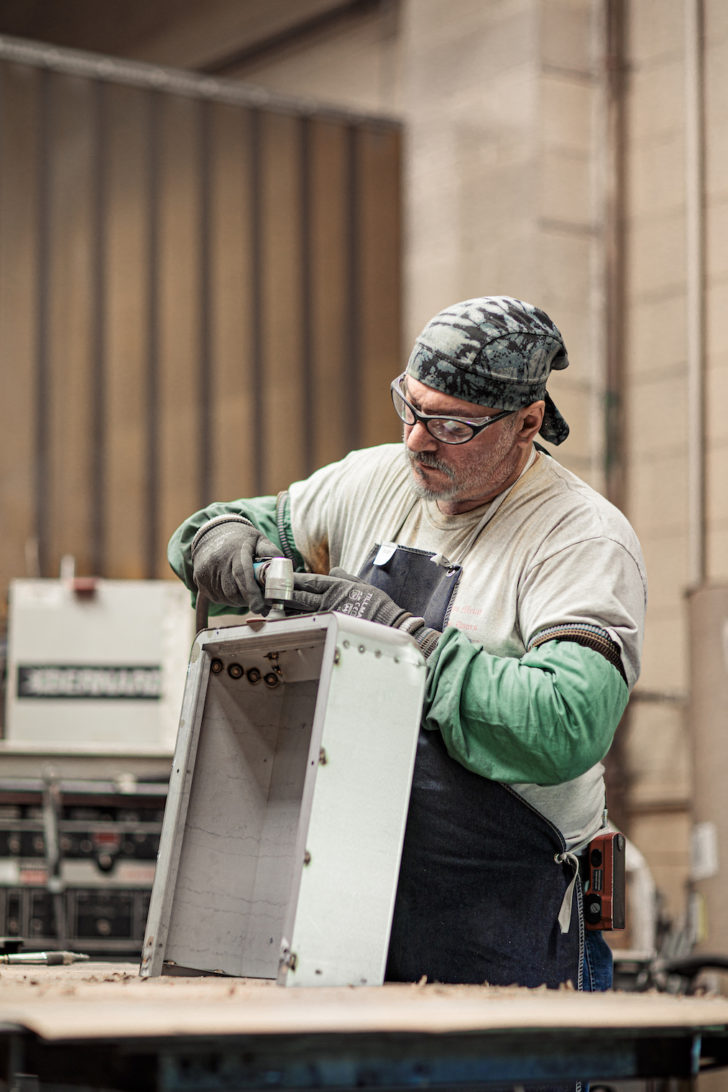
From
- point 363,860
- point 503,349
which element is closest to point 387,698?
point 363,860

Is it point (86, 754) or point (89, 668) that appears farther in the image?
point (89, 668)

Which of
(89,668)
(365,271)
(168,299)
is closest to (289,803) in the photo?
(89,668)

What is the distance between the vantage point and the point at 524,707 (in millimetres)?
1507

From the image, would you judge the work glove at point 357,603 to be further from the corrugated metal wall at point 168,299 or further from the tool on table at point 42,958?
the corrugated metal wall at point 168,299

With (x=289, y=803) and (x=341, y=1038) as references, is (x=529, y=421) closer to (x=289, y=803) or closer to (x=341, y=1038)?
(x=289, y=803)

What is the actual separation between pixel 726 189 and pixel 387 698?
358 cm

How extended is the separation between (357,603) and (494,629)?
0.17 metres

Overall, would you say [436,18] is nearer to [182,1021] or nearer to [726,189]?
[726,189]

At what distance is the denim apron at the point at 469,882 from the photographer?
5.34ft

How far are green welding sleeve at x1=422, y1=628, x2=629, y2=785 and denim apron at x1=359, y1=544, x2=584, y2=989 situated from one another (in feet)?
0.20

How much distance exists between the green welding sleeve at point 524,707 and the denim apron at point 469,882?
62 millimetres

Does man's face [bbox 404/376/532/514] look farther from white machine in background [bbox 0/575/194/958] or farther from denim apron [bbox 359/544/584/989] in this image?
white machine in background [bbox 0/575/194/958]

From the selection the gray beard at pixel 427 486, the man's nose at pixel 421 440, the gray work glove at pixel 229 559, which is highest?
the man's nose at pixel 421 440

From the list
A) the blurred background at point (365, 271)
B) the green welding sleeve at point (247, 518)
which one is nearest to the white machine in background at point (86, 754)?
the blurred background at point (365, 271)
